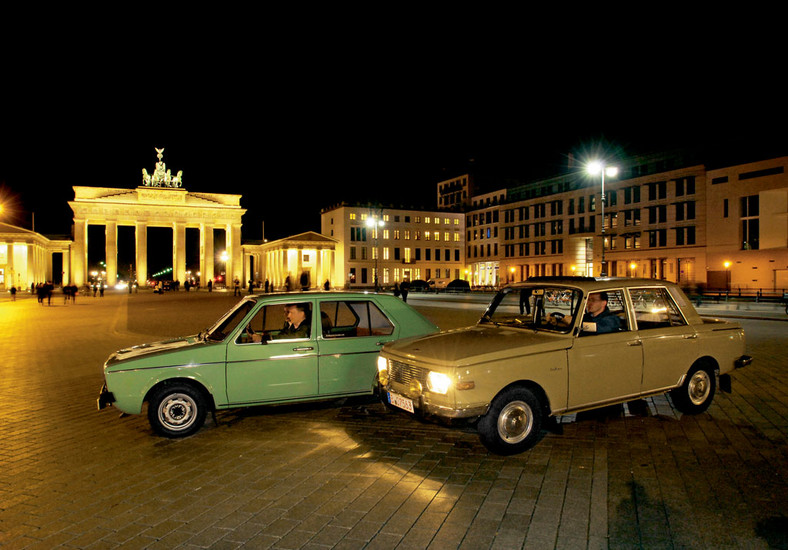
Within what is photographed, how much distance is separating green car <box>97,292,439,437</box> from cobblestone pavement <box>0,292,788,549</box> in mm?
397

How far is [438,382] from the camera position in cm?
544

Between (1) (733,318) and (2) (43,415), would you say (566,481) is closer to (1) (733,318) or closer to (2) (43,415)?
(2) (43,415)

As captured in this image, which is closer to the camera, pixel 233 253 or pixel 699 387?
pixel 699 387

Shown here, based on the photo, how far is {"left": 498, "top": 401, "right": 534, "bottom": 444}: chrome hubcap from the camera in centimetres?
558

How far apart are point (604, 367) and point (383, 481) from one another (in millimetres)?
2941

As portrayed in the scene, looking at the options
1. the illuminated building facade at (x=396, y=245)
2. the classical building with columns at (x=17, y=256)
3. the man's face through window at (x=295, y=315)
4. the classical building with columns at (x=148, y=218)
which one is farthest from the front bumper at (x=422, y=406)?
the classical building with columns at (x=17, y=256)

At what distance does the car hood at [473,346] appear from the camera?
17.9ft

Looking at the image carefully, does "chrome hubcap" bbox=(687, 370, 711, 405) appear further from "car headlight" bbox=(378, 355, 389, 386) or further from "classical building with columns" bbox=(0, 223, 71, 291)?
A: "classical building with columns" bbox=(0, 223, 71, 291)

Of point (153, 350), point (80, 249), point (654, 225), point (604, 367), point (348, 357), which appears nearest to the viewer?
point (604, 367)

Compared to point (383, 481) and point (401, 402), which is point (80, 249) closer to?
point (401, 402)

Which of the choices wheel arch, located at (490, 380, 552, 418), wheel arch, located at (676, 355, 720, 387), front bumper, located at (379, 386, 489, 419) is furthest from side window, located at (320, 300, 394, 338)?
wheel arch, located at (676, 355, 720, 387)

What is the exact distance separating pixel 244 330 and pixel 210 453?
1839 millimetres

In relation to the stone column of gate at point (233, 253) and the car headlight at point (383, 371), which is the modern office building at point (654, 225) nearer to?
the car headlight at point (383, 371)

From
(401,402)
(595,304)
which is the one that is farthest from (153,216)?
(595,304)
